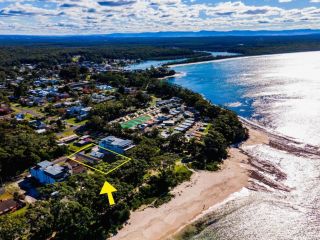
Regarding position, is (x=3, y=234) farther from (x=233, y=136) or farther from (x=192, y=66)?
(x=192, y=66)

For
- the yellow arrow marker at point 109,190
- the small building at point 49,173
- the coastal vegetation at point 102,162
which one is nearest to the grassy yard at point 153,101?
the coastal vegetation at point 102,162

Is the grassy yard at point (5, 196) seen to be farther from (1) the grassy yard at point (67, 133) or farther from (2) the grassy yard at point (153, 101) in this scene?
(2) the grassy yard at point (153, 101)

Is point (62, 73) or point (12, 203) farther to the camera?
point (62, 73)

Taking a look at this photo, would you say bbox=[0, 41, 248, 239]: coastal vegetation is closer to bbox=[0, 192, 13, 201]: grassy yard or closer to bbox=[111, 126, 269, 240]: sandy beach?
bbox=[111, 126, 269, 240]: sandy beach

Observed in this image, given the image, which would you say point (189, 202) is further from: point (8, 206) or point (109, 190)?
point (8, 206)

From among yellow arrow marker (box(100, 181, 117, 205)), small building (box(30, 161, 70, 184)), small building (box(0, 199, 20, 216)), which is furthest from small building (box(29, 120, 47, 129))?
yellow arrow marker (box(100, 181, 117, 205))

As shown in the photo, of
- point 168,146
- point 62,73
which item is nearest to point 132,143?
point 168,146

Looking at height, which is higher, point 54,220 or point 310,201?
point 54,220
